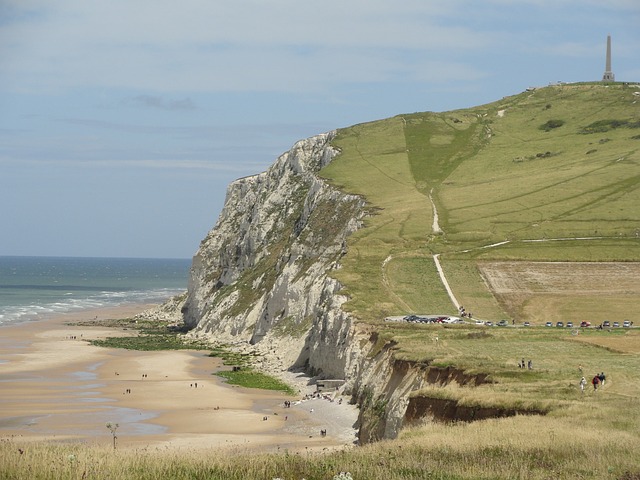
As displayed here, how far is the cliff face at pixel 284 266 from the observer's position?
3310 inches

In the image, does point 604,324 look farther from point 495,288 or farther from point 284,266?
point 284,266

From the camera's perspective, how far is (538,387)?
125ft

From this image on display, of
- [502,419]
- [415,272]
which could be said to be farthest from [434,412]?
[415,272]

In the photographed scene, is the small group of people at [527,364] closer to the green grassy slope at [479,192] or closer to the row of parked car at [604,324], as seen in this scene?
the green grassy slope at [479,192]

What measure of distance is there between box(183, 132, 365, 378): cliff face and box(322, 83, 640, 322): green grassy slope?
142 inches

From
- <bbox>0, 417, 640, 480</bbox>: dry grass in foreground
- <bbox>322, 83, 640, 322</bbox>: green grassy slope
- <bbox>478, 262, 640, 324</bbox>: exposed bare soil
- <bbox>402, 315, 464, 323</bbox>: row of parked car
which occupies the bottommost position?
<bbox>0, 417, 640, 480</bbox>: dry grass in foreground

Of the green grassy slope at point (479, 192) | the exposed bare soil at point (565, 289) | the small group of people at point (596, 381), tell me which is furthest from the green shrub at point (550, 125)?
the small group of people at point (596, 381)

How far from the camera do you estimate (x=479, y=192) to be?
13550cm

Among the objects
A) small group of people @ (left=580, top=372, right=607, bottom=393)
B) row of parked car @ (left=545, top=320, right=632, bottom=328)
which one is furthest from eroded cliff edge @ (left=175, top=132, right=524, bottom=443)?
row of parked car @ (left=545, top=320, right=632, bottom=328)

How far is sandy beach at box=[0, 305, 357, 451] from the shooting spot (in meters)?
54.4

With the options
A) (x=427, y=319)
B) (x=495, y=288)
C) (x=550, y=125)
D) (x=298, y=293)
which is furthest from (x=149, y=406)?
(x=550, y=125)

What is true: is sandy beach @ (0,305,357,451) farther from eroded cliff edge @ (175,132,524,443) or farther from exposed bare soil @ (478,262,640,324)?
exposed bare soil @ (478,262,640,324)

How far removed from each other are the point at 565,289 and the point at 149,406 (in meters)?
44.6

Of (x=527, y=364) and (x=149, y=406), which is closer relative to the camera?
(x=527, y=364)
